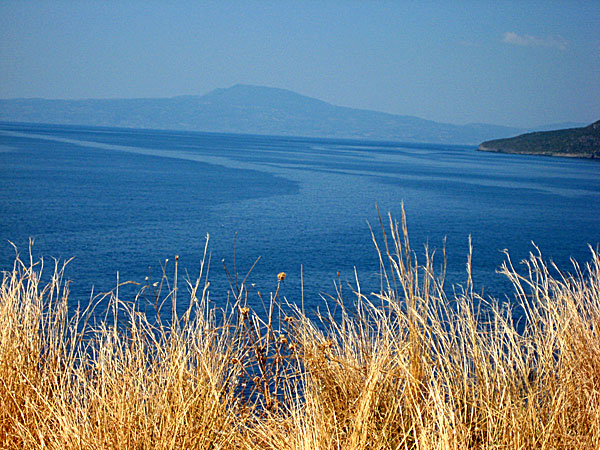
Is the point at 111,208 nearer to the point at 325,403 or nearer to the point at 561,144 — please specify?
the point at 325,403

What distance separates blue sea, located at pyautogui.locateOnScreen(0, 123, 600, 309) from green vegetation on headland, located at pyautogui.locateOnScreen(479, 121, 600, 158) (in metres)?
76.1

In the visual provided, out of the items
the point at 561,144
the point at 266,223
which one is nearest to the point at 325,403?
the point at 266,223

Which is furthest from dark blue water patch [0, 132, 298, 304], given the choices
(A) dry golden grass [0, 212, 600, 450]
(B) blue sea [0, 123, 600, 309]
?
(A) dry golden grass [0, 212, 600, 450]

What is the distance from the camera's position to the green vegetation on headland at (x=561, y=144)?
13062cm

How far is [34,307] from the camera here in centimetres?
463

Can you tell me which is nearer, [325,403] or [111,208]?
[325,403]

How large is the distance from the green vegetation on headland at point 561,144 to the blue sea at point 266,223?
250 ft

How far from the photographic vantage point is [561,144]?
139625 mm

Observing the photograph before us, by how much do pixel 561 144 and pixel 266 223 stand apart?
128 meters

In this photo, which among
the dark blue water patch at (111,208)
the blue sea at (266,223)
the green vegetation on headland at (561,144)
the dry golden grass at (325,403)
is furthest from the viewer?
the green vegetation on headland at (561,144)

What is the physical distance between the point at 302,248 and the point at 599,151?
401 feet

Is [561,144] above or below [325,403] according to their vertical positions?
above

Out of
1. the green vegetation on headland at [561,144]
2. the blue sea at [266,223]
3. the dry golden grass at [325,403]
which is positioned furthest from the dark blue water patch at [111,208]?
the green vegetation on headland at [561,144]

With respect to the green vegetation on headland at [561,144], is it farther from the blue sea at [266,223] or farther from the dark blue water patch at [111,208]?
the dark blue water patch at [111,208]
